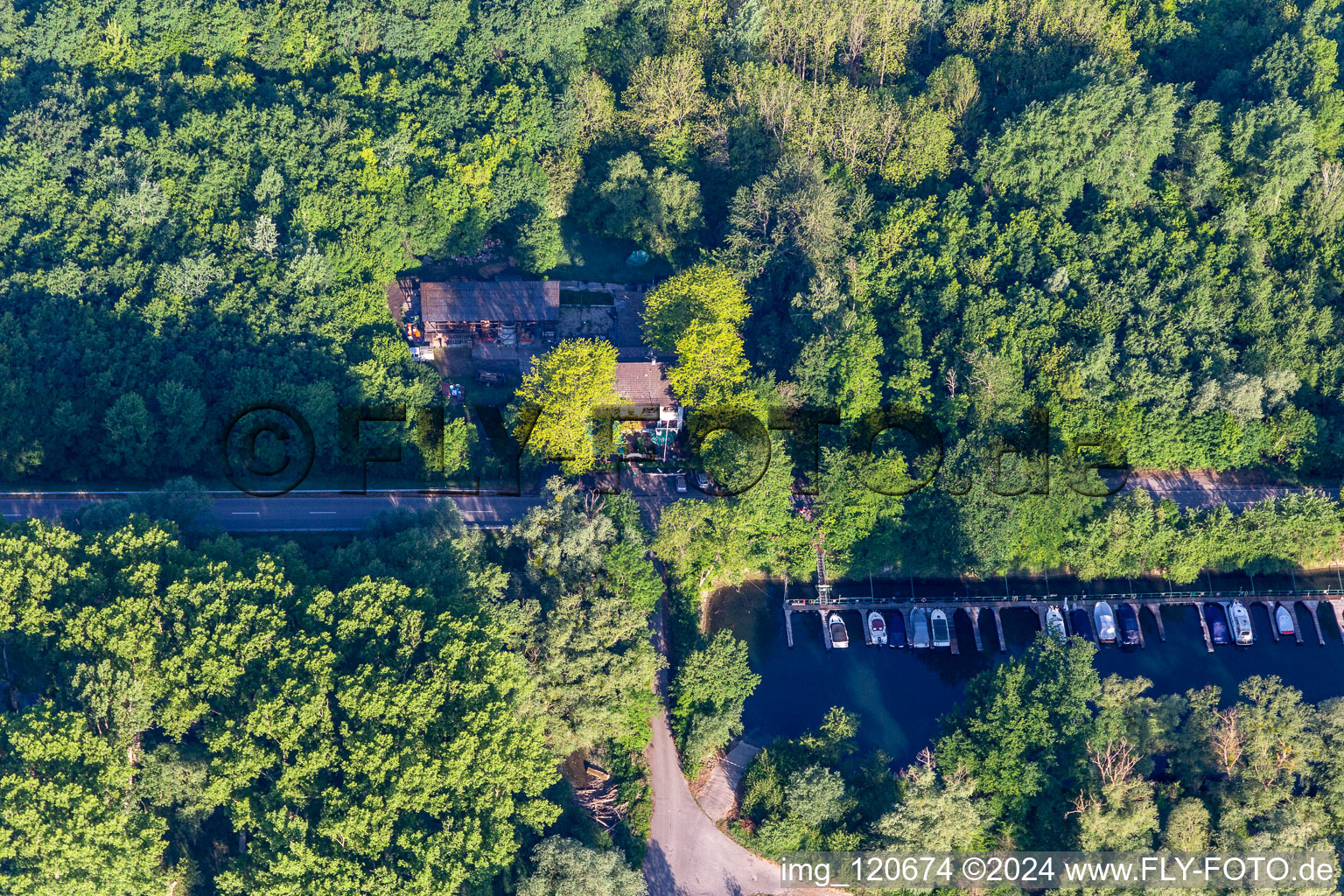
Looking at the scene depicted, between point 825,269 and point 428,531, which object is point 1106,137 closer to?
point 825,269

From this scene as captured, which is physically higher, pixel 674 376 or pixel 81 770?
pixel 674 376

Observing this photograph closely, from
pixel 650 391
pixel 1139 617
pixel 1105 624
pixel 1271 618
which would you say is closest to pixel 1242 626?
pixel 1271 618

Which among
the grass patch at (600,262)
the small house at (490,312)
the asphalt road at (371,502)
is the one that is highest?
the grass patch at (600,262)

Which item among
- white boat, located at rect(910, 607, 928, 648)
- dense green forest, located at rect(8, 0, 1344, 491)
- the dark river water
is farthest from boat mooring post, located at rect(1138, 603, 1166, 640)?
white boat, located at rect(910, 607, 928, 648)

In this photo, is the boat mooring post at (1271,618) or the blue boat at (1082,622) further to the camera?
the boat mooring post at (1271,618)

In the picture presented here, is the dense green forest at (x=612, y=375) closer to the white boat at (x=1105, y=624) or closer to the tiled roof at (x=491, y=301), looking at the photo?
the white boat at (x=1105, y=624)

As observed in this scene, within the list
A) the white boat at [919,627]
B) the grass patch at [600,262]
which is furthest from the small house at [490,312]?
the white boat at [919,627]

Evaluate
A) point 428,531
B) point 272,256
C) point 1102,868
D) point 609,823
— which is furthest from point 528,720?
point 272,256
